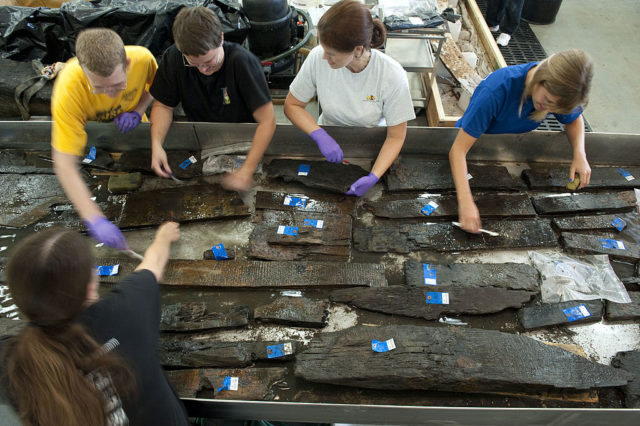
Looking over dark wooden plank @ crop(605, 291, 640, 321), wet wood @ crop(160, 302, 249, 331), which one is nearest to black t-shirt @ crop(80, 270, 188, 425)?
wet wood @ crop(160, 302, 249, 331)

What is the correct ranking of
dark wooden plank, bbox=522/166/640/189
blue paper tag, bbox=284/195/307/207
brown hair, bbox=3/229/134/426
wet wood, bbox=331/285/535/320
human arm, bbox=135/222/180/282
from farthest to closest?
dark wooden plank, bbox=522/166/640/189 → blue paper tag, bbox=284/195/307/207 → wet wood, bbox=331/285/535/320 → human arm, bbox=135/222/180/282 → brown hair, bbox=3/229/134/426

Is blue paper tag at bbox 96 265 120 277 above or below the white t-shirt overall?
below

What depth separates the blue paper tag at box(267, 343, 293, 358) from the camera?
192cm

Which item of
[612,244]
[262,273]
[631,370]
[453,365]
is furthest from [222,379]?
[612,244]

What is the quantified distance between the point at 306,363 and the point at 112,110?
2.12m

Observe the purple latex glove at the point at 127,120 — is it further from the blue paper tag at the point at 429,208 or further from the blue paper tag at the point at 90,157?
the blue paper tag at the point at 429,208

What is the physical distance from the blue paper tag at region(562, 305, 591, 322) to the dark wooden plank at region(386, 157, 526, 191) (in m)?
0.93

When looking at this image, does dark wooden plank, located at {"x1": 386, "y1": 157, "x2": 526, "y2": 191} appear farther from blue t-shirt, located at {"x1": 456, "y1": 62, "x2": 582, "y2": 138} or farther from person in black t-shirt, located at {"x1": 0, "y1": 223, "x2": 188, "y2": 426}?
person in black t-shirt, located at {"x1": 0, "y1": 223, "x2": 188, "y2": 426}

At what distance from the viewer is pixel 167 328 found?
6.52 ft

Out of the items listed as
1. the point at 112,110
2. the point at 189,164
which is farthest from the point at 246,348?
the point at 112,110

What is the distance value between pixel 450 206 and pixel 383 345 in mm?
1120

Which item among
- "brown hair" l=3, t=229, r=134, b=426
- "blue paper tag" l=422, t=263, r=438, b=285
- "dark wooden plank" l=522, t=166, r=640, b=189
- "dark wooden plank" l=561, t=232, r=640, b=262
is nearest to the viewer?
"brown hair" l=3, t=229, r=134, b=426

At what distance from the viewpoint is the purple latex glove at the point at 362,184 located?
8.19ft

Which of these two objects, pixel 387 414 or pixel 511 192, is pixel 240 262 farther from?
pixel 511 192
